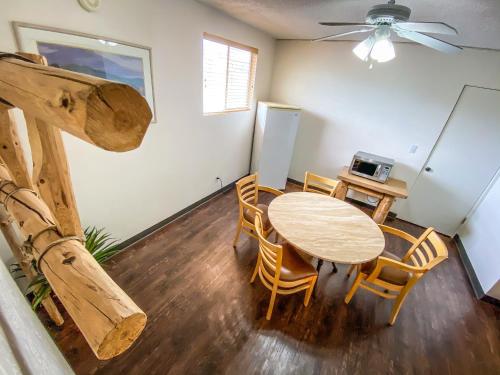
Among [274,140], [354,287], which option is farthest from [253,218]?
[274,140]

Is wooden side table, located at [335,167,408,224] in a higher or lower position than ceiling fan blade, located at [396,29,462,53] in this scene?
lower

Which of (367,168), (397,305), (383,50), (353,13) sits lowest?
(397,305)

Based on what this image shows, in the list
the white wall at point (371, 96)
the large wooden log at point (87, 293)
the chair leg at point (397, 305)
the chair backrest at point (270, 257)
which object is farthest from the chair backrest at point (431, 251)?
the large wooden log at point (87, 293)

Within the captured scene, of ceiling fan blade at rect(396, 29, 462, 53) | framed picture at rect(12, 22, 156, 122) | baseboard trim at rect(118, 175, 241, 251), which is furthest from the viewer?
baseboard trim at rect(118, 175, 241, 251)

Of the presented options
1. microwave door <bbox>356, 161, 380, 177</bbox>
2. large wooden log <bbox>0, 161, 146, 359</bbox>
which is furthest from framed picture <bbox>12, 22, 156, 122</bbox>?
microwave door <bbox>356, 161, 380, 177</bbox>

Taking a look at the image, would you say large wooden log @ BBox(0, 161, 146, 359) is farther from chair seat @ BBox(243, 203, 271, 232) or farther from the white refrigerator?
the white refrigerator

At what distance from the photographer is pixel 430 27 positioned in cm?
122

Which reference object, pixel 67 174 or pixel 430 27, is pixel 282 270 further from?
pixel 430 27

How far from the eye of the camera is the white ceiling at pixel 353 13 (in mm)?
1507

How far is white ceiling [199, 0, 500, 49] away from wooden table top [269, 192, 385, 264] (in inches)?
65.9

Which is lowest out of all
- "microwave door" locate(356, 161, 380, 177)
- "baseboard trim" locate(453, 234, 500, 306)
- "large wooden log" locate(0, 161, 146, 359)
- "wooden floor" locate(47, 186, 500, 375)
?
"wooden floor" locate(47, 186, 500, 375)

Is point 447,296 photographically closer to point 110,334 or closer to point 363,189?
point 363,189

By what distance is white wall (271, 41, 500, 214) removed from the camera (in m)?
2.76

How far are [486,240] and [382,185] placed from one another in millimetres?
1217
